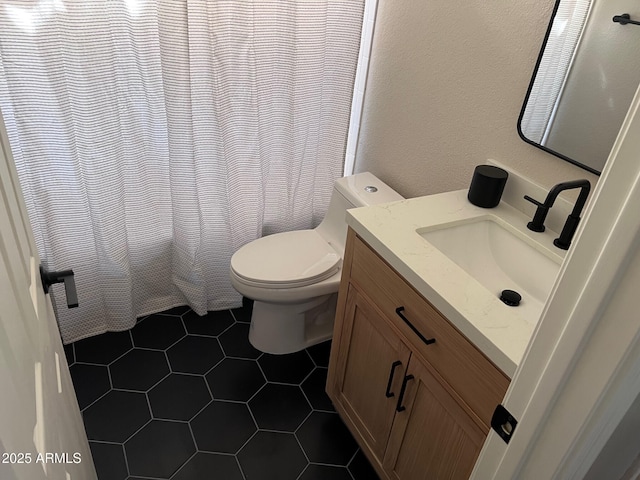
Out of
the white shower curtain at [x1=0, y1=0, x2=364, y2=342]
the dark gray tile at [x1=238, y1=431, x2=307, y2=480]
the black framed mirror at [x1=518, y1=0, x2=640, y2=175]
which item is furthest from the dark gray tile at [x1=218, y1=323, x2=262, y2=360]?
the black framed mirror at [x1=518, y1=0, x2=640, y2=175]

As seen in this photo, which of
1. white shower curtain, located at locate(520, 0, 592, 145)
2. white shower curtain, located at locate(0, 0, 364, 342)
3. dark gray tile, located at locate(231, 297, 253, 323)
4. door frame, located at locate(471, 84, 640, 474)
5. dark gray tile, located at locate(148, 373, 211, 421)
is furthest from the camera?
dark gray tile, located at locate(231, 297, 253, 323)

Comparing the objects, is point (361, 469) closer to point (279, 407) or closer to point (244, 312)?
point (279, 407)

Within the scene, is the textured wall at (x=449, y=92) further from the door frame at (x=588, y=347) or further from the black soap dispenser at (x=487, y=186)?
the door frame at (x=588, y=347)

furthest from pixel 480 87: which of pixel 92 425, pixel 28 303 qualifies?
pixel 92 425

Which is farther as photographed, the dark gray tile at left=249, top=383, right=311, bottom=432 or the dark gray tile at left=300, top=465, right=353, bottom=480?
the dark gray tile at left=249, top=383, right=311, bottom=432

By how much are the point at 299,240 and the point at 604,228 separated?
5.19ft

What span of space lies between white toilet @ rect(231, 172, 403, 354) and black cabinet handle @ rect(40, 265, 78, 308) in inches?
34.0

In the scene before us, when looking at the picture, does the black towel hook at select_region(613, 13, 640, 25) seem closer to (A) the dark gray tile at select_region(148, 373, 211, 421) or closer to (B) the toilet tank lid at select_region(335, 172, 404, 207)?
(B) the toilet tank lid at select_region(335, 172, 404, 207)

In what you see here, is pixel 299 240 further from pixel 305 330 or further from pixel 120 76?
pixel 120 76

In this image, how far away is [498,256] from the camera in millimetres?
1435

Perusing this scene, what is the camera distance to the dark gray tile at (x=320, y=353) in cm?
210

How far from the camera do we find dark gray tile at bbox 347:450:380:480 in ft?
5.55

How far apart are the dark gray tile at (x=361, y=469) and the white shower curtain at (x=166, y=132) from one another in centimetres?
94

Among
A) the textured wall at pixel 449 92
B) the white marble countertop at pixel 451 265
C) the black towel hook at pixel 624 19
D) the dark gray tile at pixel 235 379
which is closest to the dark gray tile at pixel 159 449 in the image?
the dark gray tile at pixel 235 379
